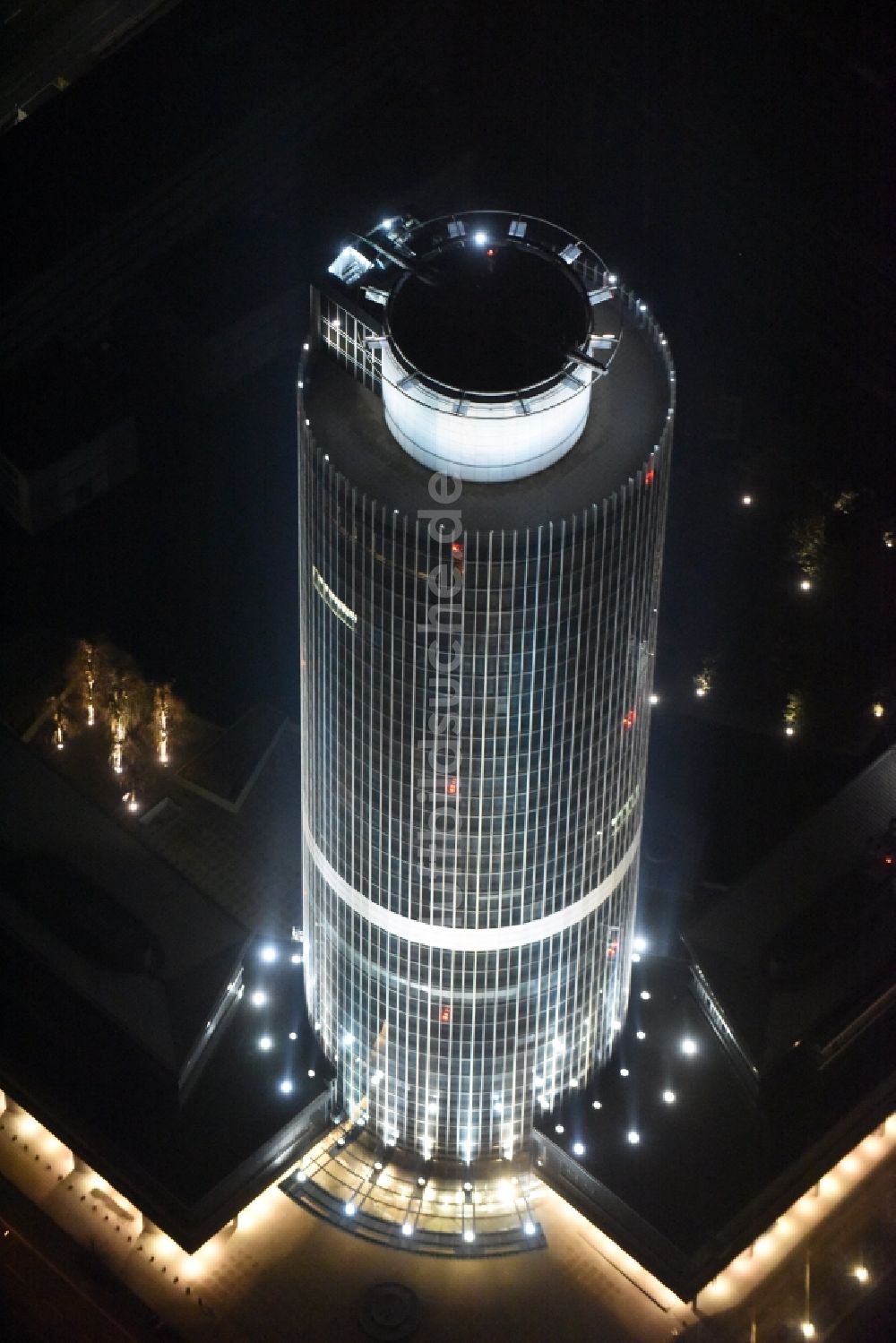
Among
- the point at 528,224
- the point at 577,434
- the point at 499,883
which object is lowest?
the point at 499,883

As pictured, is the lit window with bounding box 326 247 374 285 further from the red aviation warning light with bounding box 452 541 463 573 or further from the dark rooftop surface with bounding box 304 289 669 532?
the red aviation warning light with bounding box 452 541 463 573

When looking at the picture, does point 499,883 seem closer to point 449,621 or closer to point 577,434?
point 449,621

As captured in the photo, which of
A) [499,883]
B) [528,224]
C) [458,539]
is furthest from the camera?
[499,883]

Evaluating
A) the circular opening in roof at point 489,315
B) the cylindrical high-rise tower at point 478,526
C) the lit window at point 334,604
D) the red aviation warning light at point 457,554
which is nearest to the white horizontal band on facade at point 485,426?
the cylindrical high-rise tower at point 478,526

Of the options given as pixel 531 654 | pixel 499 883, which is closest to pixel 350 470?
pixel 531 654

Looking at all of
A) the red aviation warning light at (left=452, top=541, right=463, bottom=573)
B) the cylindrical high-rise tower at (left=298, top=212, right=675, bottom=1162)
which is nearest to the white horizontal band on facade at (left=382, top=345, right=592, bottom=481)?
the cylindrical high-rise tower at (left=298, top=212, right=675, bottom=1162)

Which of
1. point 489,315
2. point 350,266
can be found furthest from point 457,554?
point 350,266
